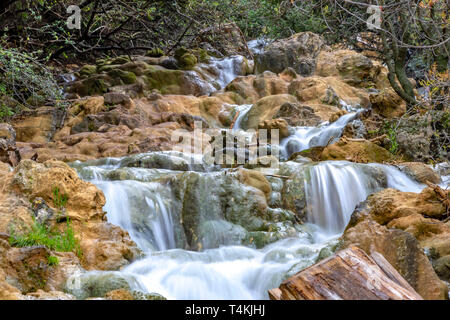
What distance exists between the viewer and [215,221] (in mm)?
5727

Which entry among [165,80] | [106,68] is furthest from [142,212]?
[106,68]

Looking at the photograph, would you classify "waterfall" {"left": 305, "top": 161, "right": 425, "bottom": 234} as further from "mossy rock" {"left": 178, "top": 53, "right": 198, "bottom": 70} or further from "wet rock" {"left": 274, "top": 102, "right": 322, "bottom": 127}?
"mossy rock" {"left": 178, "top": 53, "right": 198, "bottom": 70}

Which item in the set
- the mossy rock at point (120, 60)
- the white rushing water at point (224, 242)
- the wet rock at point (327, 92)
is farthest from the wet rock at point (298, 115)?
the mossy rock at point (120, 60)

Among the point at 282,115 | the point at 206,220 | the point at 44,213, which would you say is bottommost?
the point at 206,220

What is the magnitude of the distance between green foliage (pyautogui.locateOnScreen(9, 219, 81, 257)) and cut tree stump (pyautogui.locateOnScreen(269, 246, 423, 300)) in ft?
7.56

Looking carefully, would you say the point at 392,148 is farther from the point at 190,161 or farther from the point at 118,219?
the point at 118,219

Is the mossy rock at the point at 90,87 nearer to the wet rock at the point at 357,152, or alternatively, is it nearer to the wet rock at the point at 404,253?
the wet rock at the point at 357,152

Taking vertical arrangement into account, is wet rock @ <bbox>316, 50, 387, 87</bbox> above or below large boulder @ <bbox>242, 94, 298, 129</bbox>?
above

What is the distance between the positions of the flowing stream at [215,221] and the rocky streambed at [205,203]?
0.02 meters

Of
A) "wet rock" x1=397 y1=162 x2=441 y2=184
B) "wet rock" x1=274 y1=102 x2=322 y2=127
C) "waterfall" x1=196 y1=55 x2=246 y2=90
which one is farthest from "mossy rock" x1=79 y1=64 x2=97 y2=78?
"wet rock" x1=397 y1=162 x2=441 y2=184

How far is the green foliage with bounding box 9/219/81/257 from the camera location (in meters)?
3.70

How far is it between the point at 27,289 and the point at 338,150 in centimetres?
636
